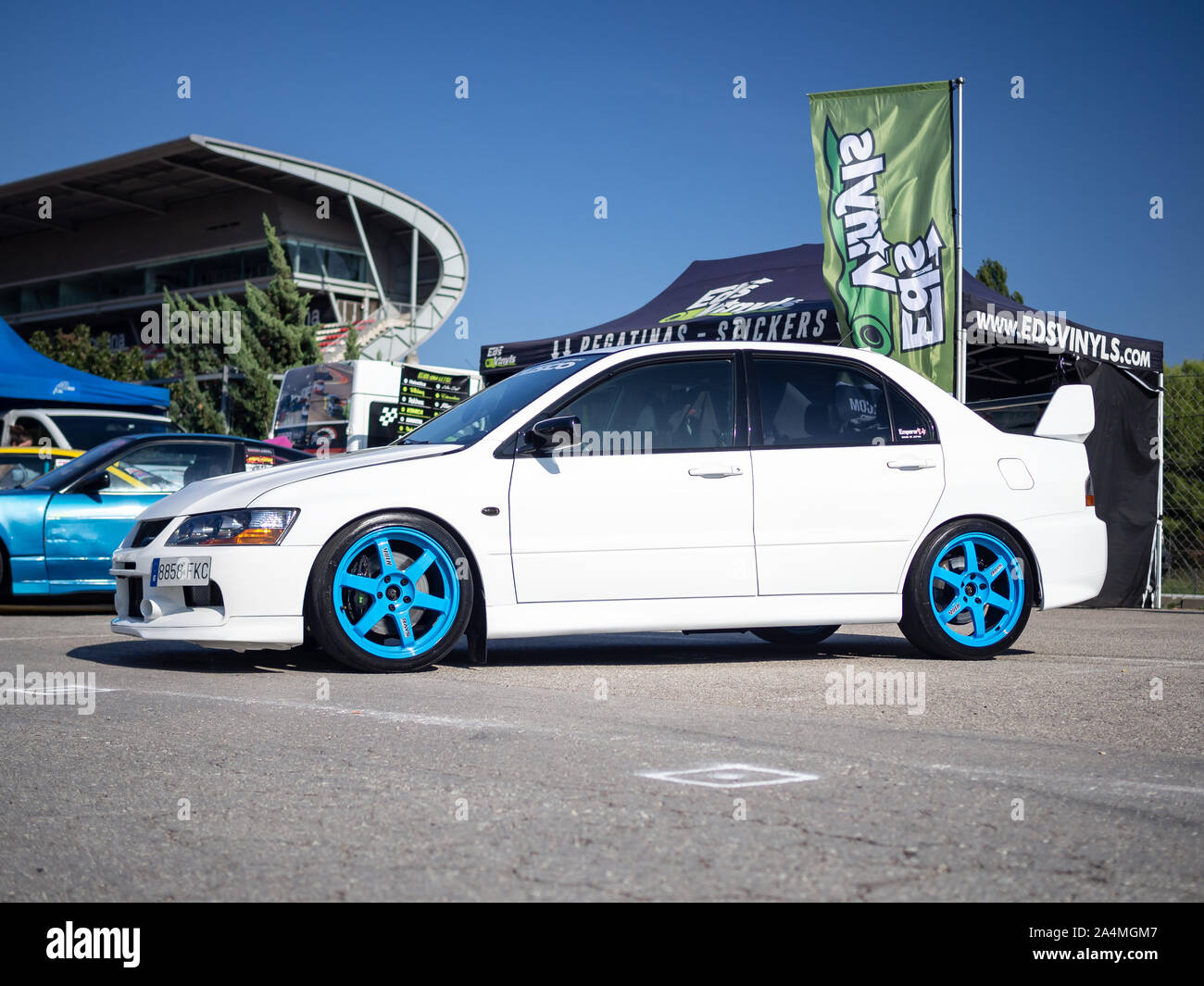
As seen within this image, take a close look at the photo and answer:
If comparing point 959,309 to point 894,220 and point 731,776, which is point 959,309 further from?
point 731,776

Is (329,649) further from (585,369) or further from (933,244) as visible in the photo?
(933,244)

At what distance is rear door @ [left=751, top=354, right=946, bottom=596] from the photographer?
604 cm

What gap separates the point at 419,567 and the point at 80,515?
4.79 meters

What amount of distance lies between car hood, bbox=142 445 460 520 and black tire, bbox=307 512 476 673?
327 mm

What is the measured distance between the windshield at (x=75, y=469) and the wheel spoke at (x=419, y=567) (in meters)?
4.87

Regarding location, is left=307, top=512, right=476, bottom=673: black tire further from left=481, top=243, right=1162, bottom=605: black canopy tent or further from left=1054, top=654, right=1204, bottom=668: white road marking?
left=481, top=243, right=1162, bottom=605: black canopy tent

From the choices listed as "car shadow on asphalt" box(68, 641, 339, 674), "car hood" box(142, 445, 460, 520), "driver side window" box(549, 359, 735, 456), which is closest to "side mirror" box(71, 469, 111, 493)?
"car shadow on asphalt" box(68, 641, 339, 674)

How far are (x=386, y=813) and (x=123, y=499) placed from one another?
24.0 ft

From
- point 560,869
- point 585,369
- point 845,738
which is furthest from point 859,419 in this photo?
point 560,869

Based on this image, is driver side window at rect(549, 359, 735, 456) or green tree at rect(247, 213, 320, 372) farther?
green tree at rect(247, 213, 320, 372)

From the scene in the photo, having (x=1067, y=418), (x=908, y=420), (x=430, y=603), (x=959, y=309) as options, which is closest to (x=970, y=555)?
(x=908, y=420)

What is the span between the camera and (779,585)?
602cm

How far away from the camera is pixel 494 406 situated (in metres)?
6.33

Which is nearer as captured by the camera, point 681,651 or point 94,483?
point 681,651
